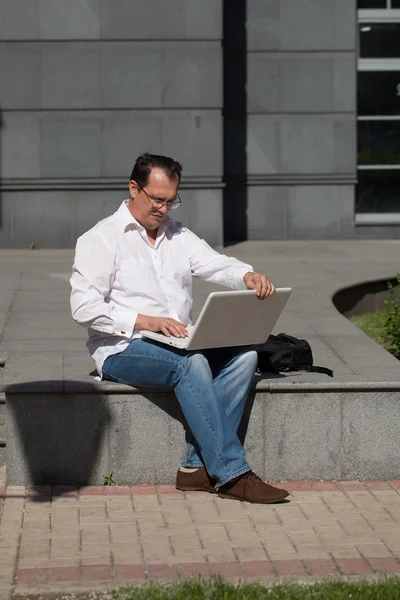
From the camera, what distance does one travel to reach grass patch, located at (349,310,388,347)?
33.6 ft

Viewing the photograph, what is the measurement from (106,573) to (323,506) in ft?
4.81

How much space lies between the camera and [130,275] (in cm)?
636

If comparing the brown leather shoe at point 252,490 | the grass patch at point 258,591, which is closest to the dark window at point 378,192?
the brown leather shoe at point 252,490

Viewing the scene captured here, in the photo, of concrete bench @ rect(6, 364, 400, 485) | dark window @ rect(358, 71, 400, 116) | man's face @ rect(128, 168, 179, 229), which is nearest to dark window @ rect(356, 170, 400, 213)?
dark window @ rect(358, 71, 400, 116)

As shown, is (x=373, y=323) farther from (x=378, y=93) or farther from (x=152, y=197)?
(x=378, y=93)

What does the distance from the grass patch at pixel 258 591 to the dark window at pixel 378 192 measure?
13281 millimetres

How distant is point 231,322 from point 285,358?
76 cm

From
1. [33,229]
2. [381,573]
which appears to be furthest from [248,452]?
[33,229]

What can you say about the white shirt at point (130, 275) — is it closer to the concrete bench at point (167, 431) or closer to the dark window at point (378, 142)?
the concrete bench at point (167, 431)

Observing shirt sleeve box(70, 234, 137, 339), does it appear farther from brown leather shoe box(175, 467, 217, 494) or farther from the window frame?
the window frame

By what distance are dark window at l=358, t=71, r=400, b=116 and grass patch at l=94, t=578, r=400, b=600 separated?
1356 cm

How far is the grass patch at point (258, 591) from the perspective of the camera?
182 inches

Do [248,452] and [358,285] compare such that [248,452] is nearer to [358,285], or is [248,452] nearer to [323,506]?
[323,506]

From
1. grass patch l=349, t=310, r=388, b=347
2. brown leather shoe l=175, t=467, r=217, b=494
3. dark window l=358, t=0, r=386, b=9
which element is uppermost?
dark window l=358, t=0, r=386, b=9
